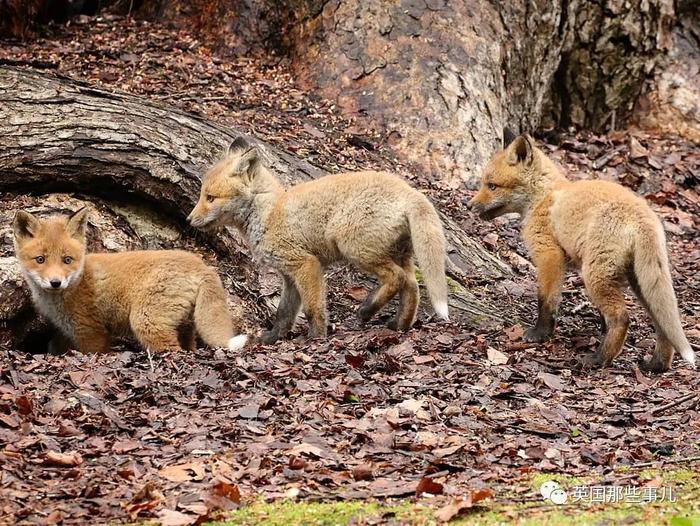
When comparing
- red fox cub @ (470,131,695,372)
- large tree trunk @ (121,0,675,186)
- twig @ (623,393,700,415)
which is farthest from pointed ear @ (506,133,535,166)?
twig @ (623,393,700,415)

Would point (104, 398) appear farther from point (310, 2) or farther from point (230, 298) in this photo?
point (310, 2)

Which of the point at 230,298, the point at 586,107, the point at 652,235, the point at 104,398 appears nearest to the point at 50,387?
the point at 104,398

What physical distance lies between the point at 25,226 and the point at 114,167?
4.82 feet

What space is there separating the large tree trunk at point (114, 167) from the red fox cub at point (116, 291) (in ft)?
2.60

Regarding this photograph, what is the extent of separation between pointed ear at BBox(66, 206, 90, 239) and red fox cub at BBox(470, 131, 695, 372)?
178 inches

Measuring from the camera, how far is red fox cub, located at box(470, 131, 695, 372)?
8.69 metres

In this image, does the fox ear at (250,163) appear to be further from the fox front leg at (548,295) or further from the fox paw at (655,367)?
the fox paw at (655,367)

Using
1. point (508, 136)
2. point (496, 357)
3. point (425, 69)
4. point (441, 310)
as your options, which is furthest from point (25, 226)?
point (425, 69)

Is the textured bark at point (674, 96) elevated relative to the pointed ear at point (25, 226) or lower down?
elevated

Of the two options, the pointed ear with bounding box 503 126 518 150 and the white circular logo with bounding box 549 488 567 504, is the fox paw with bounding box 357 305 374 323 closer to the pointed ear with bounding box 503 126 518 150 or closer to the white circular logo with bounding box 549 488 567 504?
the pointed ear with bounding box 503 126 518 150

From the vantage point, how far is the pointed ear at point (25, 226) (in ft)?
30.9

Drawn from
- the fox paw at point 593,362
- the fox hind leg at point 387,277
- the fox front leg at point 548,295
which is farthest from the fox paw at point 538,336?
the fox hind leg at point 387,277

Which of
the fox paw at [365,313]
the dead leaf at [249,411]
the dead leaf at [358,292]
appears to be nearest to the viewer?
the dead leaf at [249,411]

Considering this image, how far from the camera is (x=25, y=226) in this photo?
9.49 m
